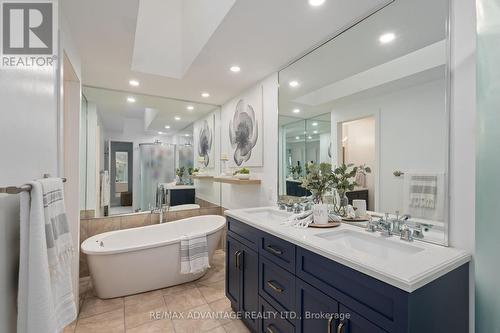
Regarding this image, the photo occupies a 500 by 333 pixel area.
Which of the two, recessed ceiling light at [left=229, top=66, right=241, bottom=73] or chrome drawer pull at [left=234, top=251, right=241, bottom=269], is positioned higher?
recessed ceiling light at [left=229, top=66, right=241, bottom=73]

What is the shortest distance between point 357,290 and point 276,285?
670 millimetres

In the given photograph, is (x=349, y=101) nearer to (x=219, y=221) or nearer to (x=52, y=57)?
(x=52, y=57)

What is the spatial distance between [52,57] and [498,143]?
232 cm

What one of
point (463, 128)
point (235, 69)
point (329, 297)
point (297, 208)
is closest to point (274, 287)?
point (329, 297)

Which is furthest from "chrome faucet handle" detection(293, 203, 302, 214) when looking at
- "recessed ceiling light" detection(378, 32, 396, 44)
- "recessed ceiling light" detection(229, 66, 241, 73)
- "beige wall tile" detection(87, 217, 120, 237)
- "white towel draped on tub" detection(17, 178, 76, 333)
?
"beige wall tile" detection(87, 217, 120, 237)

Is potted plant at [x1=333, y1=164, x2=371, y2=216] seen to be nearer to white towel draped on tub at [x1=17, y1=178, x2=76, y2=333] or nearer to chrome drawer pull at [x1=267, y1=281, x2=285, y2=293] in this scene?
chrome drawer pull at [x1=267, y1=281, x2=285, y2=293]

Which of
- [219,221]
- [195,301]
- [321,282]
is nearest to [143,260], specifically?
[195,301]

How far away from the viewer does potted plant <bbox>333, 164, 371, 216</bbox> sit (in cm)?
187

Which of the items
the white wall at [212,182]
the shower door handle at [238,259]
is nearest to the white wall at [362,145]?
the shower door handle at [238,259]

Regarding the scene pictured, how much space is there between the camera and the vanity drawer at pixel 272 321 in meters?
1.49

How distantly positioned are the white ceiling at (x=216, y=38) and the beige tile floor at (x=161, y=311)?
98.7 inches

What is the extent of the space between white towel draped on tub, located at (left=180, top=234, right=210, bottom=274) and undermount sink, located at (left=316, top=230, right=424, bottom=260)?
1605 mm

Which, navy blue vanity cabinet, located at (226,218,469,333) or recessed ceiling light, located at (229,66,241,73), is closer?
navy blue vanity cabinet, located at (226,218,469,333)

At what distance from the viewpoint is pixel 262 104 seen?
2.90 meters
